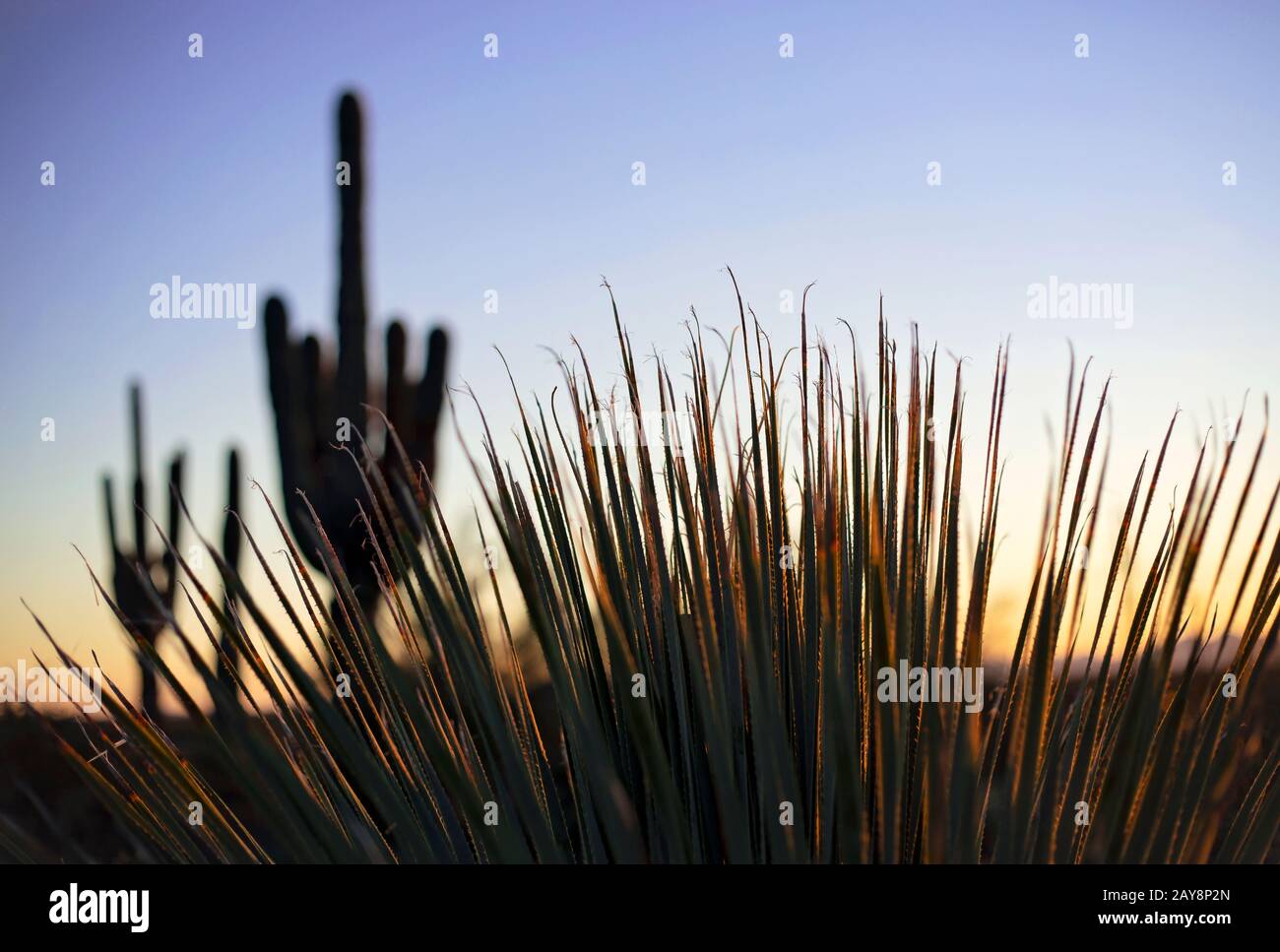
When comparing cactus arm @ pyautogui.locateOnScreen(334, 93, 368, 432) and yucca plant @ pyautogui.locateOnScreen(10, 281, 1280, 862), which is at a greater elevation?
cactus arm @ pyautogui.locateOnScreen(334, 93, 368, 432)

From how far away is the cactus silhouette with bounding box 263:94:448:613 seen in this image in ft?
16.7

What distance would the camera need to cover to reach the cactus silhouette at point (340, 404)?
5.09 metres

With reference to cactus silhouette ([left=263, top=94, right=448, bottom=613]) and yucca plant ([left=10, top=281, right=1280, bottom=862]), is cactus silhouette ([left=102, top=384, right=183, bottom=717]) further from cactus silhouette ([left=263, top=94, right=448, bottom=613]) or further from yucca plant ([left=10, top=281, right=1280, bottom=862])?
yucca plant ([left=10, top=281, right=1280, bottom=862])

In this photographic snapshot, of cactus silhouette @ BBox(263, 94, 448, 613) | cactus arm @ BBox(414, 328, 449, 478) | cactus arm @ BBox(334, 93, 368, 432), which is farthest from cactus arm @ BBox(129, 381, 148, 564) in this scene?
cactus arm @ BBox(414, 328, 449, 478)

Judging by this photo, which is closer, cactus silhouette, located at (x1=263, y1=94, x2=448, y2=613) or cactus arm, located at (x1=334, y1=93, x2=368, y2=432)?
cactus silhouette, located at (x1=263, y1=94, x2=448, y2=613)

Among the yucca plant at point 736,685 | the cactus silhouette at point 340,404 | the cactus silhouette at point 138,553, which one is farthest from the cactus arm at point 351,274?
the yucca plant at point 736,685

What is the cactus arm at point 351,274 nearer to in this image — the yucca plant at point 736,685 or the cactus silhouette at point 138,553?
the cactus silhouette at point 138,553

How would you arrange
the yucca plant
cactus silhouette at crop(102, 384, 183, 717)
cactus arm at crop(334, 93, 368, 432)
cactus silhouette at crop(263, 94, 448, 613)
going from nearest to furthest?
the yucca plant, cactus silhouette at crop(263, 94, 448, 613), cactus arm at crop(334, 93, 368, 432), cactus silhouette at crop(102, 384, 183, 717)

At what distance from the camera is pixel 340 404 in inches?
205

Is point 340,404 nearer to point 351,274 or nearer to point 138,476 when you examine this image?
point 351,274

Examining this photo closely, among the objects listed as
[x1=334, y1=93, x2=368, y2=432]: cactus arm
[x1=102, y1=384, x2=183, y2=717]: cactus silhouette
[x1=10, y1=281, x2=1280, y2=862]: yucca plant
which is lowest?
[x1=102, y1=384, x2=183, y2=717]: cactus silhouette

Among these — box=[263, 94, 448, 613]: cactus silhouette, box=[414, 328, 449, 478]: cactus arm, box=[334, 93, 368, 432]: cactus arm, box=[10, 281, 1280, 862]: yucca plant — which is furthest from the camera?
box=[414, 328, 449, 478]: cactus arm

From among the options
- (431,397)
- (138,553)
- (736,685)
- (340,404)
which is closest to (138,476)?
(138,553)
